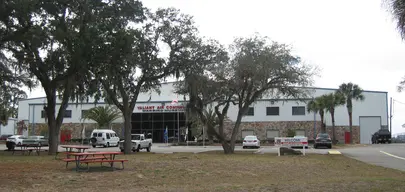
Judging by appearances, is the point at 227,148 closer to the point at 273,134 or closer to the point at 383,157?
the point at 383,157

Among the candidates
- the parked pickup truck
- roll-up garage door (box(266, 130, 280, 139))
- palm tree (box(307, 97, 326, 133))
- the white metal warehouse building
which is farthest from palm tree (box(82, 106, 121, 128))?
palm tree (box(307, 97, 326, 133))

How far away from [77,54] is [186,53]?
15929mm

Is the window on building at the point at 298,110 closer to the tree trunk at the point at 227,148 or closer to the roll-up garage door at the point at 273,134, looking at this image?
the roll-up garage door at the point at 273,134

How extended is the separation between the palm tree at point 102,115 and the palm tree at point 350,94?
3225 centimetres

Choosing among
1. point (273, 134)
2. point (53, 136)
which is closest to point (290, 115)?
point (273, 134)

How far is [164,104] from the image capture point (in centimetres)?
6719

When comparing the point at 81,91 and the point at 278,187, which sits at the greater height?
the point at 81,91

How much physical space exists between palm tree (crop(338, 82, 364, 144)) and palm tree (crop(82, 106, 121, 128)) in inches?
1270

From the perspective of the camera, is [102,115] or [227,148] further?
[102,115]

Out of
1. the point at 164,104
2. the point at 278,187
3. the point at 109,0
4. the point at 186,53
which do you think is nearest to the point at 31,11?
the point at 109,0

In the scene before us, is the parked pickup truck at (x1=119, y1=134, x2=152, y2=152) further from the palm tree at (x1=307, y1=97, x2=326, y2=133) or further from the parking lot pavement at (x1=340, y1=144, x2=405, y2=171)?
the palm tree at (x1=307, y1=97, x2=326, y2=133)

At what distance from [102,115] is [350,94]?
3443 cm

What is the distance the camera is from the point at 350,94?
194ft

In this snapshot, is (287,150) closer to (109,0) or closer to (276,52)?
(276,52)
